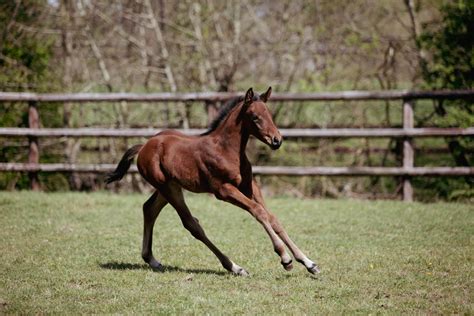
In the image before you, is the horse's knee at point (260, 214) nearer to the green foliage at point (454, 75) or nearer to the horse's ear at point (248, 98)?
the horse's ear at point (248, 98)

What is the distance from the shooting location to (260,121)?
21.6ft

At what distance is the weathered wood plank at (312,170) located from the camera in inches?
452

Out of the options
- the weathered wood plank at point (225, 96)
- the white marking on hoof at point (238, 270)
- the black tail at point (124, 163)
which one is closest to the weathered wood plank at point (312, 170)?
the weathered wood plank at point (225, 96)

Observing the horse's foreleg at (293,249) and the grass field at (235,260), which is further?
the horse's foreleg at (293,249)

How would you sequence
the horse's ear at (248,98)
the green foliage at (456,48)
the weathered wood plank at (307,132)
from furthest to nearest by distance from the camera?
the green foliage at (456,48) → the weathered wood plank at (307,132) → the horse's ear at (248,98)

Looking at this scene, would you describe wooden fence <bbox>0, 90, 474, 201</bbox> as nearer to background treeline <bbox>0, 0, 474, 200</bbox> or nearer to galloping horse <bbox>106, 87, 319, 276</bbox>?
background treeline <bbox>0, 0, 474, 200</bbox>

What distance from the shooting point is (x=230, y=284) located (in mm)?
6062

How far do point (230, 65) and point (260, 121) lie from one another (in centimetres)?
885

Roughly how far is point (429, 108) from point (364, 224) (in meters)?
4.67

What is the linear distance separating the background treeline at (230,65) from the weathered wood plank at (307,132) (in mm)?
1102

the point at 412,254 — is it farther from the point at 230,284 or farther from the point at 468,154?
the point at 468,154

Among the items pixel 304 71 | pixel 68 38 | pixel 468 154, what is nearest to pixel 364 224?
pixel 468 154

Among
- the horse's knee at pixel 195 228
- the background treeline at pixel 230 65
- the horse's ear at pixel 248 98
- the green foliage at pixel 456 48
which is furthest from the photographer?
the background treeline at pixel 230 65

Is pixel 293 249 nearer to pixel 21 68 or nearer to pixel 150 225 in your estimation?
pixel 150 225
